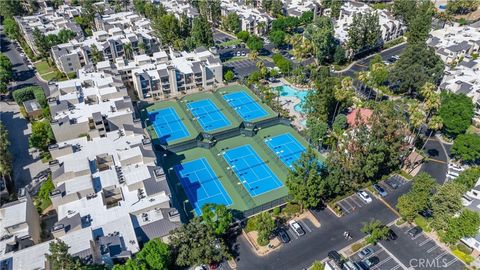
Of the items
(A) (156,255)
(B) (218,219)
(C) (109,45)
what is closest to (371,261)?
(B) (218,219)

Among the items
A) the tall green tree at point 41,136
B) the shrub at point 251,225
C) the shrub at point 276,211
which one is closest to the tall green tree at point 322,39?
the shrub at point 276,211

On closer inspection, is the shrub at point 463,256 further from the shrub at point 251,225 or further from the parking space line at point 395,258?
the shrub at point 251,225

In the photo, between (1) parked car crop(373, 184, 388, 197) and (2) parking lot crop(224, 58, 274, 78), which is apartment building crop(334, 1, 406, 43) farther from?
(1) parked car crop(373, 184, 388, 197)

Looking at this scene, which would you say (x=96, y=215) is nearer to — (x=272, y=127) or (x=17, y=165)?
(x=17, y=165)

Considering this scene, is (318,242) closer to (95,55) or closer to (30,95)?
(30,95)

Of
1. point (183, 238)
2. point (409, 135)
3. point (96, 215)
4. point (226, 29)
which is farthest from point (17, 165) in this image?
point (226, 29)

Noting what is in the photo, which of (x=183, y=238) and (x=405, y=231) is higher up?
(x=183, y=238)

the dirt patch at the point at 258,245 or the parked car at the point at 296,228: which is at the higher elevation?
the parked car at the point at 296,228
